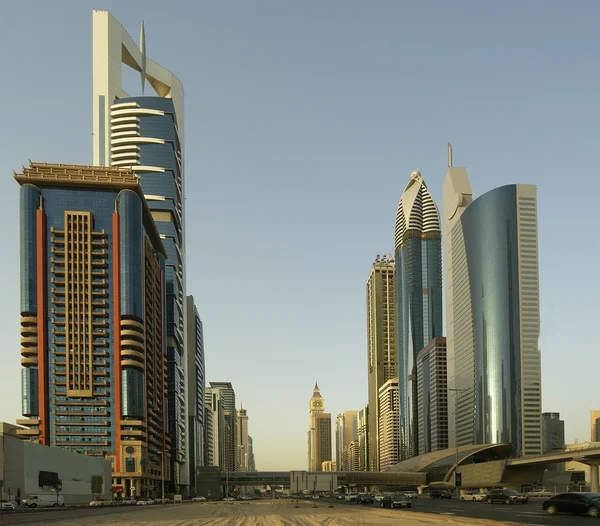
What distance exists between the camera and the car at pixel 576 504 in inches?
1751

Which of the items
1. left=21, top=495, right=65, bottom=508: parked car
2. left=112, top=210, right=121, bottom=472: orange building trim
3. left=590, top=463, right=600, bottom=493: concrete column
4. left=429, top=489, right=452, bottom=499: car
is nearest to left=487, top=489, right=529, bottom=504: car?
left=429, top=489, right=452, bottom=499: car

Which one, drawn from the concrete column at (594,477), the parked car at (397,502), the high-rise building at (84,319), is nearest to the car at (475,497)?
the parked car at (397,502)

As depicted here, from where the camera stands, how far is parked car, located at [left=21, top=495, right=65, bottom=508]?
11346cm

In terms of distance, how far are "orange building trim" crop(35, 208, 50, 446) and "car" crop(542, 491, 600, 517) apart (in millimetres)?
159777

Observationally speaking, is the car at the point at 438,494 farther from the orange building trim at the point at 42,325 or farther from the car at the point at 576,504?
the orange building trim at the point at 42,325

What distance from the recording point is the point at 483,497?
9006 centimetres

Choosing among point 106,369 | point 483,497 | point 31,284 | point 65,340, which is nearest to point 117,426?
point 106,369

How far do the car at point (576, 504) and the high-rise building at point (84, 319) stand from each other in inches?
6084

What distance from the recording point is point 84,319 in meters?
191

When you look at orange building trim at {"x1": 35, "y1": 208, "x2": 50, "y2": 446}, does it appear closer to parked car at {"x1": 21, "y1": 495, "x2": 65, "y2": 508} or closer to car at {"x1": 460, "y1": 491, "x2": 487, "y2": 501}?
parked car at {"x1": 21, "y1": 495, "x2": 65, "y2": 508}

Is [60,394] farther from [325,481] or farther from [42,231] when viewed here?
[325,481]

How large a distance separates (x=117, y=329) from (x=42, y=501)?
69267mm

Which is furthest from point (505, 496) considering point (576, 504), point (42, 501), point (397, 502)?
point (42, 501)

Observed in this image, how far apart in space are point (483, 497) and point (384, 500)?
76.3 feet
